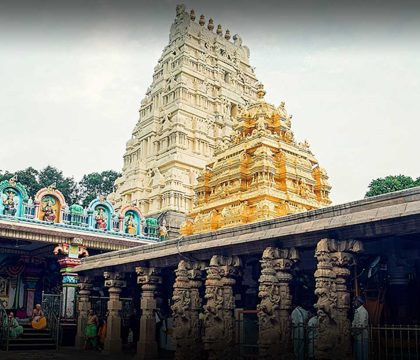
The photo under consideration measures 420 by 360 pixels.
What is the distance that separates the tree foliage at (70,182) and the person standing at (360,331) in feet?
124

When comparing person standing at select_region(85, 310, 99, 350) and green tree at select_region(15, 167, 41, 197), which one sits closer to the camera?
person standing at select_region(85, 310, 99, 350)

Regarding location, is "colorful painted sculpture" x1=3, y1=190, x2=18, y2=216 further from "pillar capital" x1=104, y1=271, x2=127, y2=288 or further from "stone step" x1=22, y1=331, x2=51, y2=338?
"pillar capital" x1=104, y1=271, x2=127, y2=288

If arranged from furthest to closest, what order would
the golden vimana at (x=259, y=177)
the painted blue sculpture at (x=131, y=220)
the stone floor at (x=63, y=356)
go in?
the painted blue sculpture at (x=131, y=220), the golden vimana at (x=259, y=177), the stone floor at (x=63, y=356)

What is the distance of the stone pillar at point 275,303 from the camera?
9695mm

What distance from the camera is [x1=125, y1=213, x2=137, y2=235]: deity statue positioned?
2494cm

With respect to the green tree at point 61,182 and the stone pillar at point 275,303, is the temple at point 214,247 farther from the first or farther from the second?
the green tree at point 61,182

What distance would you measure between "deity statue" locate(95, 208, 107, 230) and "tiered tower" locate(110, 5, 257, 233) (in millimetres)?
5615

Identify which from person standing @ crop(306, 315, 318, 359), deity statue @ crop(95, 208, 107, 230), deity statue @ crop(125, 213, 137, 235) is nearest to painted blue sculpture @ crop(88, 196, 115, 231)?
deity statue @ crop(95, 208, 107, 230)

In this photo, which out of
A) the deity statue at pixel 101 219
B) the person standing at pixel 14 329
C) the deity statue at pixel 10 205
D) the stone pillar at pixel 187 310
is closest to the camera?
the stone pillar at pixel 187 310

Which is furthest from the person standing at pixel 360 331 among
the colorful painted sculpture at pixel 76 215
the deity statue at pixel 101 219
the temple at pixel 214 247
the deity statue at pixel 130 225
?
the deity statue at pixel 130 225

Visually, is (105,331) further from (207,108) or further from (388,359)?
(207,108)

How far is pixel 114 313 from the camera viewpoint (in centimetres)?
1531

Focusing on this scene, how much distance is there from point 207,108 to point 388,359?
2615cm

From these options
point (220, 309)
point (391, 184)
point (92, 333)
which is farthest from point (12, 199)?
point (391, 184)
